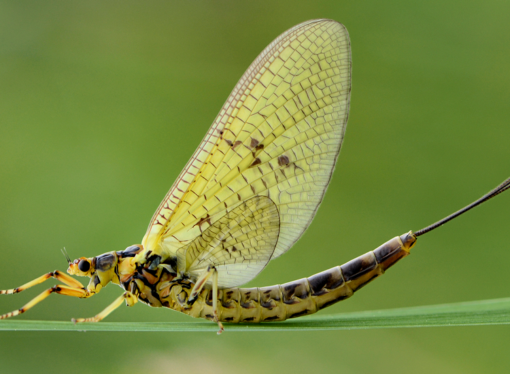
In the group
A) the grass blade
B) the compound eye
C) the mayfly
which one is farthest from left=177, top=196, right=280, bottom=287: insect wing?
the compound eye

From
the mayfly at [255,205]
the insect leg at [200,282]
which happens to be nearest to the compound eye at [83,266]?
the mayfly at [255,205]

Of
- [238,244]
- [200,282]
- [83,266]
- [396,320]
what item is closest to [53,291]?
[83,266]

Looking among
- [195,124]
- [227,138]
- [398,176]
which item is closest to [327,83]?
[227,138]

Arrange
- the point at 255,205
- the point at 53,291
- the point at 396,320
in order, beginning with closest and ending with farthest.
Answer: the point at 396,320, the point at 53,291, the point at 255,205

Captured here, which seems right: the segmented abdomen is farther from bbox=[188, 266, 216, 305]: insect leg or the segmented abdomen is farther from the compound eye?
the compound eye

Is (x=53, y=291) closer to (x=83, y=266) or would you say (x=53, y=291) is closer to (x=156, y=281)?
(x=83, y=266)

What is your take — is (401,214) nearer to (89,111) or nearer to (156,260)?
(156,260)

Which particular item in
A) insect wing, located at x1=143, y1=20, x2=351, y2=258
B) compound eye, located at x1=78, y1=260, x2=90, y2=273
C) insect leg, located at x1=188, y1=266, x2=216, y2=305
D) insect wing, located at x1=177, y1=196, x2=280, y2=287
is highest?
insect wing, located at x1=143, y1=20, x2=351, y2=258
